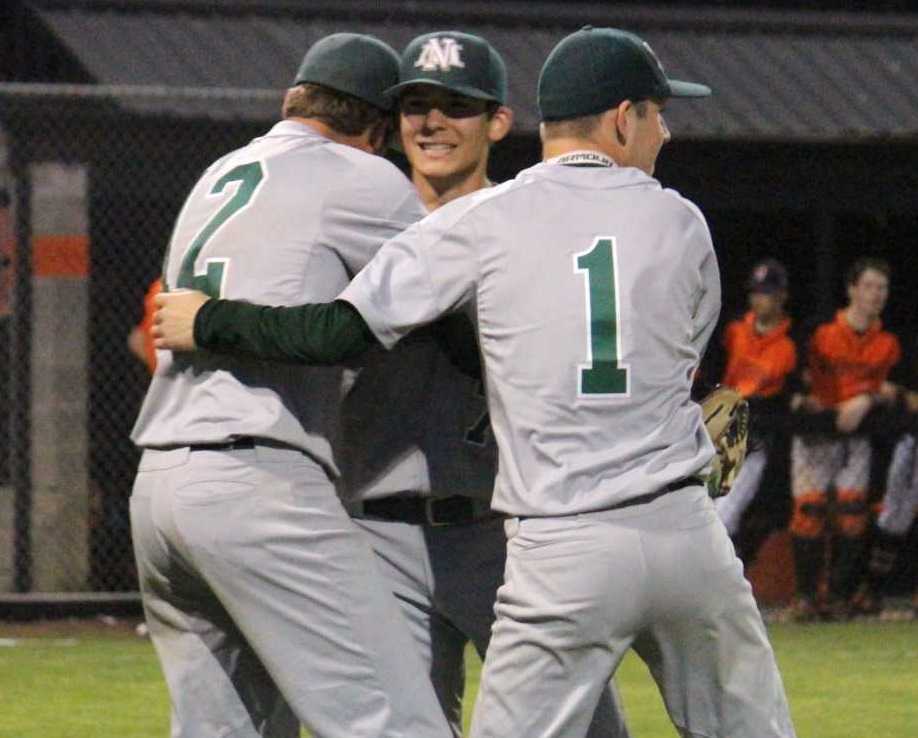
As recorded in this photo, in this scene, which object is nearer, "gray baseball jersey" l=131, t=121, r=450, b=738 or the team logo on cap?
"gray baseball jersey" l=131, t=121, r=450, b=738

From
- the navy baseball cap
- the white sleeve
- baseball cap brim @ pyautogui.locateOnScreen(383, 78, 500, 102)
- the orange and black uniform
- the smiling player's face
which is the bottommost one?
the orange and black uniform

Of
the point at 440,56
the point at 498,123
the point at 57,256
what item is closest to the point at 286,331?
the point at 440,56

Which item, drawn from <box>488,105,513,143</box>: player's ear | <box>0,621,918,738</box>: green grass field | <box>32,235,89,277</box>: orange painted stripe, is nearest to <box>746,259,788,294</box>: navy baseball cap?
<box>0,621,918,738</box>: green grass field

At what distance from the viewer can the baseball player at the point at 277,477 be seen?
4.23 m

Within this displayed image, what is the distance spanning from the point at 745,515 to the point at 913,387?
3.59 feet

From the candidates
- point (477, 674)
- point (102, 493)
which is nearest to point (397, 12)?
point (102, 493)

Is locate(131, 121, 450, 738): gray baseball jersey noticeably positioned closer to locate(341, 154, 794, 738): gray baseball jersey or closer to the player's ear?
locate(341, 154, 794, 738): gray baseball jersey

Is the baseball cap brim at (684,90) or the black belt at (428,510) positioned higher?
the baseball cap brim at (684,90)

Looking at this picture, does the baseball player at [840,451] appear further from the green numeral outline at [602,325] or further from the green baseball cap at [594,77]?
the green numeral outline at [602,325]

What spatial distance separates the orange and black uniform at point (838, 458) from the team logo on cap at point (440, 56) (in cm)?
651

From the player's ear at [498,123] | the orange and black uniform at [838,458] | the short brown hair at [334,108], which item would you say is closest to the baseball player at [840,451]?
the orange and black uniform at [838,458]

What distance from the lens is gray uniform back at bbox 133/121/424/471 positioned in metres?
4.32

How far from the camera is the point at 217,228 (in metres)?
4.38

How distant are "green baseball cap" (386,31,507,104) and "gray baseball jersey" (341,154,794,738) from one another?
2.19 feet
